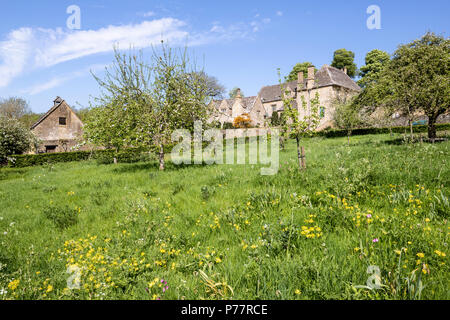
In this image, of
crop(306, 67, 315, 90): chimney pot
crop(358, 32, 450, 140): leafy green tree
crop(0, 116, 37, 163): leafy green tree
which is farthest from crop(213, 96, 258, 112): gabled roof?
crop(358, 32, 450, 140): leafy green tree

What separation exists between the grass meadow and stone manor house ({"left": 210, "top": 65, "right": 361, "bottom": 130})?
34503 millimetres

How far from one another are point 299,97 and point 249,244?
58908mm

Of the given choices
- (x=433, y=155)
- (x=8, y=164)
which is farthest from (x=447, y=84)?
(x=8, y=164)

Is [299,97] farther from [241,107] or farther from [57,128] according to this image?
[57,128]

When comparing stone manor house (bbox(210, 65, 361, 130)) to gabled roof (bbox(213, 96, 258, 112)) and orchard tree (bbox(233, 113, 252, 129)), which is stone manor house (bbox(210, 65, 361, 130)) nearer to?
gabled roof (bbox(213, 96, 258, 112))

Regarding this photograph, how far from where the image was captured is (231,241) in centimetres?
406

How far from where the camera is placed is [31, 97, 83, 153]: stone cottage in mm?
34688

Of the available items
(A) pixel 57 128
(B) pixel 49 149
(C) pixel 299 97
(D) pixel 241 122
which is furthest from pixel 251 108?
(B) pixel 49 149

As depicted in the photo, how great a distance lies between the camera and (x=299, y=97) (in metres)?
56.8

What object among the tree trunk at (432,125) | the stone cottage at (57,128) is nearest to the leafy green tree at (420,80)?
the tree trunk at (432,125)

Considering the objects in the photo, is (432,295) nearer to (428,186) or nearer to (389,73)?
(428,186)

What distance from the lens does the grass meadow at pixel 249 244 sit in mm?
2715

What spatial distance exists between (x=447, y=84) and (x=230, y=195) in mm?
17050

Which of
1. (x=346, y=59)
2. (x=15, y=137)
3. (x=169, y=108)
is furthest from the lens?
(x=346, y=59)
